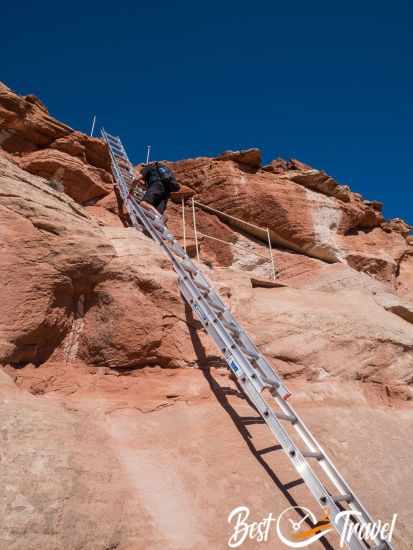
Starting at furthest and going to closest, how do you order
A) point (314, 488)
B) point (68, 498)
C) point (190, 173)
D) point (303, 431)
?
point (190, 173) → point (303, 431) → point (314, 488) → point (68, 498)

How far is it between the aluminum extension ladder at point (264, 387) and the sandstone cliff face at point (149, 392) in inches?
11.5

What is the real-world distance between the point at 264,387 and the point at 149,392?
48.2 inches

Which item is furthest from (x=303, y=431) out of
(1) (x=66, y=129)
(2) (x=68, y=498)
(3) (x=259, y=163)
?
(3) (x=259, y=163)

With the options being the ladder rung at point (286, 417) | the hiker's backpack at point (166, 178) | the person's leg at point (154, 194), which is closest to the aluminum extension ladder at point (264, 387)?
the ladder rung at point (286, 417)

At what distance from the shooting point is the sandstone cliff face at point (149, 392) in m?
2.97

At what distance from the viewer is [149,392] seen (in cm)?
454

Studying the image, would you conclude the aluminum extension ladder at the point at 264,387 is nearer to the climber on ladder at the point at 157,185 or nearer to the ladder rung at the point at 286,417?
the ladder rung at the point at 286,417

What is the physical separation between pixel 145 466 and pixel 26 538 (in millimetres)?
1194

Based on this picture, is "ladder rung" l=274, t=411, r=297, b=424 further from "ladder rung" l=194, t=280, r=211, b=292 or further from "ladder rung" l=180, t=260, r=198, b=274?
"ladder rung" l=180, t=260, r=198, b=274

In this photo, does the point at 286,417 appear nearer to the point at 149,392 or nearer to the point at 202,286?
the point at 149,392

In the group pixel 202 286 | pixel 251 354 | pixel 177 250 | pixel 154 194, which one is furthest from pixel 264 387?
pixel 154 194

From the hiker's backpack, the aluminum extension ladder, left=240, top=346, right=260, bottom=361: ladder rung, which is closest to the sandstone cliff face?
the aluminum extension ladder

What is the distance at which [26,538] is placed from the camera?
8.11 ft

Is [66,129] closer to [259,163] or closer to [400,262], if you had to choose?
[259,163]
